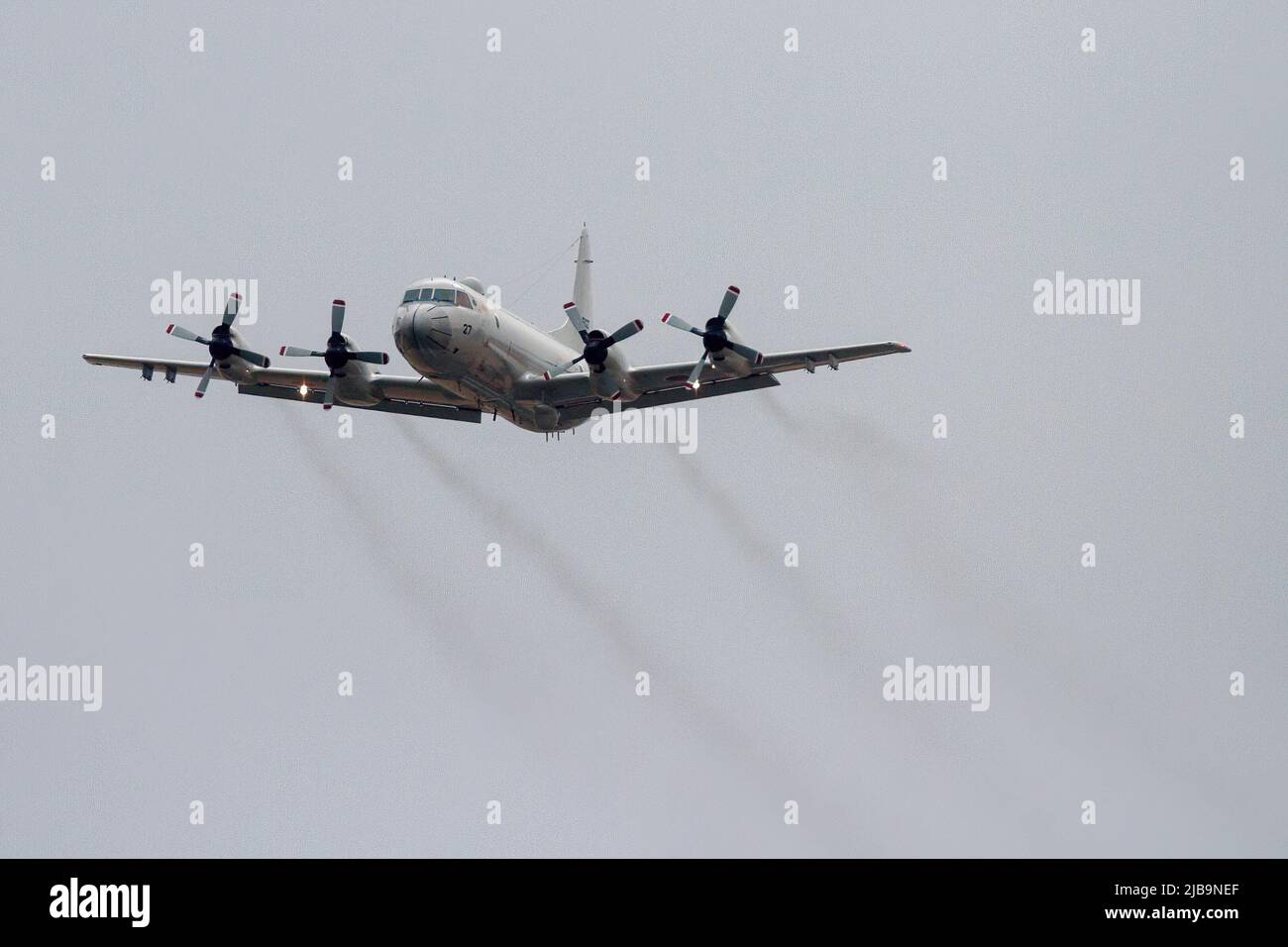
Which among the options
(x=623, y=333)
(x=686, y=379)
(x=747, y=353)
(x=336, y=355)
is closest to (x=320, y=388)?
(x=336, y=355)

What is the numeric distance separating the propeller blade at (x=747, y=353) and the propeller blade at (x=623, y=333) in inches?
85.4

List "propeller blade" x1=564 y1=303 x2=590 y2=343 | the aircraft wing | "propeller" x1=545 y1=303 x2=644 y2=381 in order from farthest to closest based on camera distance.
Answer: the aircraft wing → "propeller blade" x1=564 y1=303 x2=590 y2=343 → "propeller" x1=545 y1=303 x2=644 y2=381

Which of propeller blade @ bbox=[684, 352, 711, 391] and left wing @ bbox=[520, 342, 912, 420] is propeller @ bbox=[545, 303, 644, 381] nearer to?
left wing @ bbox=[520, 342, 912, 420]

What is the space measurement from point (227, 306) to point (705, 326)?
12.5 m

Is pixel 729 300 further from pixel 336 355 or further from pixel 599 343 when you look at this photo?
pixel 336 355

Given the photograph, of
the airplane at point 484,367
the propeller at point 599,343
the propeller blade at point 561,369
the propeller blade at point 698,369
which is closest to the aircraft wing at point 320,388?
the airplane at point 484,367

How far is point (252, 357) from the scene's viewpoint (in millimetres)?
41062

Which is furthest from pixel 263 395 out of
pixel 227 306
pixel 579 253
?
pixel 579 253

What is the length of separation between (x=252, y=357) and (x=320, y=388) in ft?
6.06

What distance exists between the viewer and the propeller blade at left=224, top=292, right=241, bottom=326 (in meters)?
41.6

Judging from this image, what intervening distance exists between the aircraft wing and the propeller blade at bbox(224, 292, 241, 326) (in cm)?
129

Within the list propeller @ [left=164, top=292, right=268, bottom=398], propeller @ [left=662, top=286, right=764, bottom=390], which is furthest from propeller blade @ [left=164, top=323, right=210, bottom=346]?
propeller @ [left=662, top=286, right=764, bottom=390]
